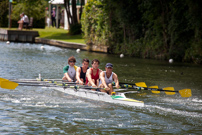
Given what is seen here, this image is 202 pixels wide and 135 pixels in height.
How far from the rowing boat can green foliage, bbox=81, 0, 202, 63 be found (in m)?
12.9

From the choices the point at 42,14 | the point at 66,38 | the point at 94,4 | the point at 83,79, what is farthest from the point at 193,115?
the point at 42,14

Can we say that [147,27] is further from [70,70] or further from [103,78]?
[103,78]

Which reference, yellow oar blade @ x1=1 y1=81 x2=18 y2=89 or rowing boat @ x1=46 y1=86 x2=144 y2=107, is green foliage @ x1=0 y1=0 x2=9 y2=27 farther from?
yellow oar blade @ x1=1 y1=81 x2=18 y2=89

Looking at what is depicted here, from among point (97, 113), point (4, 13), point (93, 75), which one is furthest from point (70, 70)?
point (4, 13)

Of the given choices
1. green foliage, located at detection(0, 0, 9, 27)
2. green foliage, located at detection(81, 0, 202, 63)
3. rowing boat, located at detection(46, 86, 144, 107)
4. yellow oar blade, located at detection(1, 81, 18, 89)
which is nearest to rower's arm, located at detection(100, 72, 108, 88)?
rowing boat, located at detection(46, 86, 144, 107)

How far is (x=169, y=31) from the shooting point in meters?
28.6

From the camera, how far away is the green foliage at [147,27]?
27.3m

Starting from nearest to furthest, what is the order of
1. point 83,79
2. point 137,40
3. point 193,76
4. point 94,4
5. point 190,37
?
point 83,79, point 193,76, point 190,37, point 137,40, point 94,4

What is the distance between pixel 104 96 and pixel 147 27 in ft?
61.1

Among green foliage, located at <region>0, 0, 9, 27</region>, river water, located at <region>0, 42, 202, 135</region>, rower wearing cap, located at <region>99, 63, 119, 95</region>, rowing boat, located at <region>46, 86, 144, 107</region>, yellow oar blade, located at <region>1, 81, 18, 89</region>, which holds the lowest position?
river water, located at <region>0, 42, 202, 135</region>

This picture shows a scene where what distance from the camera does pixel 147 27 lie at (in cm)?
3216

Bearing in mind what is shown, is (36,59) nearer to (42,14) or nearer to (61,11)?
(42,14)

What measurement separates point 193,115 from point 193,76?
911cm

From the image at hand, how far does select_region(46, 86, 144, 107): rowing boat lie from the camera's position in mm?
13523
